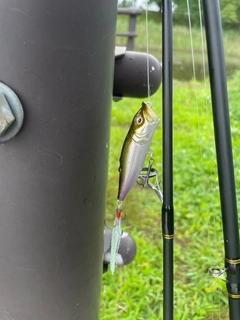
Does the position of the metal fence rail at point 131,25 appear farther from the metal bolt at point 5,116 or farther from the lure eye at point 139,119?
the metal bolt at point 5,116

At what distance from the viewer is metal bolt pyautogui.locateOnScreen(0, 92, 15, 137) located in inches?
18.3

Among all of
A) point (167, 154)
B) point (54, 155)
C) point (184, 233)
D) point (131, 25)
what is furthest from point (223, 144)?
point (131, 25)

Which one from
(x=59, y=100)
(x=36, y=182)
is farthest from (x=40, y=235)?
(x=59, y=100)

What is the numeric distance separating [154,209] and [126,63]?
3.08 ft

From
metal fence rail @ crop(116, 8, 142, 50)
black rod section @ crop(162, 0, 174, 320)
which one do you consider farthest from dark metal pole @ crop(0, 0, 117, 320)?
metal fence rail @ crop(116, 8, 142, 50)

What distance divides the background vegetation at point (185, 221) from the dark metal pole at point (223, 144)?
0.20 m

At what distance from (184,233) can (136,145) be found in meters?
1.13

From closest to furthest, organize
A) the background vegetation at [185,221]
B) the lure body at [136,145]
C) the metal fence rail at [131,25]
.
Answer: the lure body at [136,145] → the background vegetation at [185,221] → the metal fence rail at [131,25]

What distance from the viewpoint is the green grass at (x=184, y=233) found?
1.07 meters

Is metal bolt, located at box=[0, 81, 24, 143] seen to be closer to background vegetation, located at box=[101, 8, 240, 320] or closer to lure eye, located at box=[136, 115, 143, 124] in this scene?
lure eye, located at box=[136, 115, 143, 124]

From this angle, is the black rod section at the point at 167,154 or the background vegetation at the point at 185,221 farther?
the background vegetation at the point at 185,221

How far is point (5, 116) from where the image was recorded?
1.53 ft

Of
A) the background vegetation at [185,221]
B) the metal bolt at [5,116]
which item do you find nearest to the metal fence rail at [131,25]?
the background vegetation at [185,221]

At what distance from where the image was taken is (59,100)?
50cm
